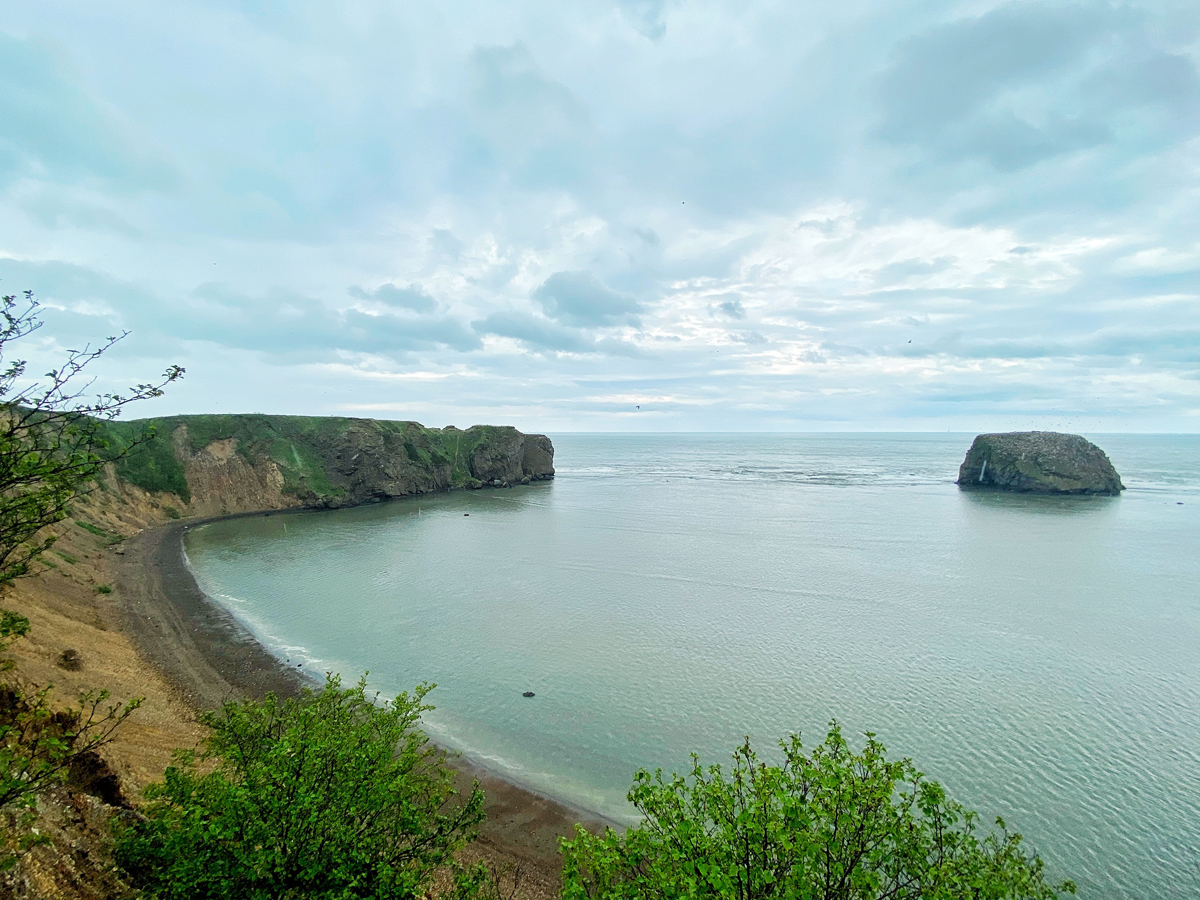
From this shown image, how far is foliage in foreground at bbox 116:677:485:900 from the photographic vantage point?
29.5ft

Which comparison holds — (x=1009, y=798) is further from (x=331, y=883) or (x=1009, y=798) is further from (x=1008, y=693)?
(x=331, y=883)

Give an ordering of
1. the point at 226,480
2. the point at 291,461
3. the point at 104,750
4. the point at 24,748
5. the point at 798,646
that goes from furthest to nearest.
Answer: the point at 291,461 < the point at 226,480 < the point at 798,646 < the point at 104,750 < the point at 24,748

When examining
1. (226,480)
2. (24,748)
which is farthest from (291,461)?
(24,748)

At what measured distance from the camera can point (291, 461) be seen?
87938 millimetres

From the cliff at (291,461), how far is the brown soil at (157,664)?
99.7 feet

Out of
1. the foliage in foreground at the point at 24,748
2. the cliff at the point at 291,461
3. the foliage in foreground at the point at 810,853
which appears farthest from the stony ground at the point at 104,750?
the cliff at the point at 291,461

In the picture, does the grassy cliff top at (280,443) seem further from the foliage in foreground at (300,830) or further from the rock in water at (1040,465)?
the rock in water at (1040,465)

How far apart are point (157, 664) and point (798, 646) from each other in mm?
33917

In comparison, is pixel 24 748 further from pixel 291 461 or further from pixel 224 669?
pixel 291 461

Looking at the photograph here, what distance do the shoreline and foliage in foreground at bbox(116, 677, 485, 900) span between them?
331 cm

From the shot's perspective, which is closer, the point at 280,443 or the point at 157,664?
the point at 157,664

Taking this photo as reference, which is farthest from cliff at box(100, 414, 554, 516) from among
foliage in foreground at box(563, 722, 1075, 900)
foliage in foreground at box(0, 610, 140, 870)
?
foliage in foreground at box(563, 722, 1075, 900)

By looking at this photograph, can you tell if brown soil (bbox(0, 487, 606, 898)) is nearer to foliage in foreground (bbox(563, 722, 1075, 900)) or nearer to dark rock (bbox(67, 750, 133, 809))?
dark rock (bbox(67, 750, 133, 809))

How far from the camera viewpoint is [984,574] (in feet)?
148
